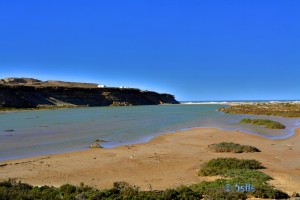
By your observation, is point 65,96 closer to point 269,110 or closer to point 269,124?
point 269,110

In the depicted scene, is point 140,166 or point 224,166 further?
point 140,166

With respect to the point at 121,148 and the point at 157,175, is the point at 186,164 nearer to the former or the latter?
the point at 157,175

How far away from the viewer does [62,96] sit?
100 metres

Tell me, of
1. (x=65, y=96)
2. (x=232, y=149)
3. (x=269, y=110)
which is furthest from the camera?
(x=65, y=96)

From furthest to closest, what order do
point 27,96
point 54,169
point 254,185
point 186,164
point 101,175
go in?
point 27,96
point 186,164
point 54,169
point 101,175
point 254,185

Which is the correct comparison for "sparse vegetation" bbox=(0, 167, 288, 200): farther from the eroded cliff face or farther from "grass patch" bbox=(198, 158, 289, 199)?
Result: the eroded cliff face

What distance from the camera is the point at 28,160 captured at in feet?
51.7

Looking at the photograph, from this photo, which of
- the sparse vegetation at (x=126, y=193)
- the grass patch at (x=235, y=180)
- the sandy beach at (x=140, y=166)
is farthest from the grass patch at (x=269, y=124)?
the sparse vegetation at (x=126, y=193)

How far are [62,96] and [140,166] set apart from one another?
89202mm

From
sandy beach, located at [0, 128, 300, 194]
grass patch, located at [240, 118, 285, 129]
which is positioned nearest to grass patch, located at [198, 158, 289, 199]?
sandy beach, located at [0, 128, 300, 194]

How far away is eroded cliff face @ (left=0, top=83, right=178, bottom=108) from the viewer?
276ft

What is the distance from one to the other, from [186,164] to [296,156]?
5.67 meters

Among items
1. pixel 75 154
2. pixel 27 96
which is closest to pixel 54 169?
pixel 75 154

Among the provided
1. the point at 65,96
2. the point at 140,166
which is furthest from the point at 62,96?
the point at 140,166
